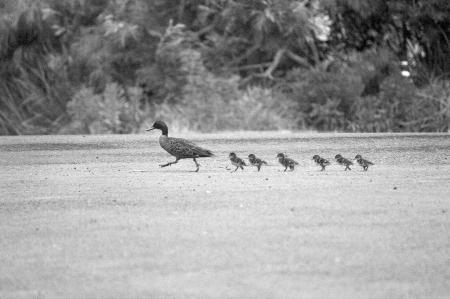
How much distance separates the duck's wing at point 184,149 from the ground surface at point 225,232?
0.32 m

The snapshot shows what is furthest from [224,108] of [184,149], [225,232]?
[225,232]

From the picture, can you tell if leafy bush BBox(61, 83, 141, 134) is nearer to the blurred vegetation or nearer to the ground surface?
the blurred vegetation

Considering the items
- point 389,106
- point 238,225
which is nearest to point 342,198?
point 238,225

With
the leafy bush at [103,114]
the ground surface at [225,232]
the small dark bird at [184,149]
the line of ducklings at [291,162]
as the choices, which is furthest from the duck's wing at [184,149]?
the leafy bush at [103,114]

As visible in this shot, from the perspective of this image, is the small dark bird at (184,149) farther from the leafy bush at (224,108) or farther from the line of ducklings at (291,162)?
the leafy bush at (224,108)

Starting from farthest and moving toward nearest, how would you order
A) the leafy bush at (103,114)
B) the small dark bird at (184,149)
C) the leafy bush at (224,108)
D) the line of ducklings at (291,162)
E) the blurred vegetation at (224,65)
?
1. the leafy bush at (103,114)
2. the blurred vegetation at (224,65)
3. the leafy bush at (224,108)
4. the small dark bird at (184,149)
5. the line of ducklings at (291,162)

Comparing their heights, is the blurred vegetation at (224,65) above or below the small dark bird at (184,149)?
above

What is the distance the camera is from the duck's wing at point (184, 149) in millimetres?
19203

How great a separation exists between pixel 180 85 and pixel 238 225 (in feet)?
104

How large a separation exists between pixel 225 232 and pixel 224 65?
110ft

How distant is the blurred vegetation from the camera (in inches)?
1465

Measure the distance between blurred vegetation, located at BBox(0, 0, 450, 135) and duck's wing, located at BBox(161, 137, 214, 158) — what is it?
54.1ft

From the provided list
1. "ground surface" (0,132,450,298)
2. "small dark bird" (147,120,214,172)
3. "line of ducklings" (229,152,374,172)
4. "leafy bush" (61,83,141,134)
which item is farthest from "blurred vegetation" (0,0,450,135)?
"ground surface" (0,132,450,298)

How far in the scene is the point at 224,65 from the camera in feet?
143
